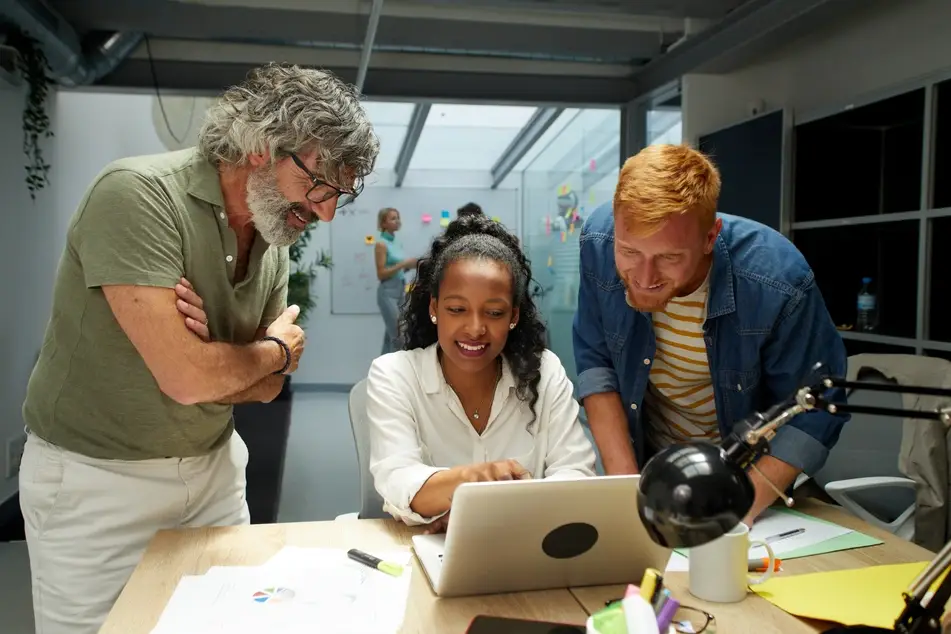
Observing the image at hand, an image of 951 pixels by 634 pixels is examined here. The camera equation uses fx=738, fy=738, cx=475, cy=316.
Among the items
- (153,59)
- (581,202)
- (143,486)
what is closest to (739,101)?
(581,202)

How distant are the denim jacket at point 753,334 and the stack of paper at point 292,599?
73 cm

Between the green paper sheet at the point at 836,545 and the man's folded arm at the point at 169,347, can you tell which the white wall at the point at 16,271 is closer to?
the man's folded arm at the point at 169,347

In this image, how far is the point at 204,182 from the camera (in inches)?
58.5

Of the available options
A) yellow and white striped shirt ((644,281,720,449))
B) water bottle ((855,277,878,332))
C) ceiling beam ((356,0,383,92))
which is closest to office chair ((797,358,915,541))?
water bottle ((855,277,878,332))

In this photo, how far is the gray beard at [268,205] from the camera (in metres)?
1.50

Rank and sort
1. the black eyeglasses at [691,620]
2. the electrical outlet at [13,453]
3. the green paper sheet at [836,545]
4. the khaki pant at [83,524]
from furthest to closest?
1. the electrical outlet at [13,453]
2. the khaki pant at [83,524]
3. the green paper sheet at [836,545]
4. the black eyeglasses at [691,620]

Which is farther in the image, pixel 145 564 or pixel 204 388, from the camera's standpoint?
pixel 204 388

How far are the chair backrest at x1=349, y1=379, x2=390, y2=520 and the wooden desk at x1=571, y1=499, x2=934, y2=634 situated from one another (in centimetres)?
74

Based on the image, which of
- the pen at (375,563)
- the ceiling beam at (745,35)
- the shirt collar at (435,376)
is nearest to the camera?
the pen at (375,563)

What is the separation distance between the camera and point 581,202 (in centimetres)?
492

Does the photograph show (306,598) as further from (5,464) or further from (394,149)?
(394,149)

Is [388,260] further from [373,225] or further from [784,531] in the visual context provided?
[784,531]

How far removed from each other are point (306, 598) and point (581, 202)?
409 centimetres

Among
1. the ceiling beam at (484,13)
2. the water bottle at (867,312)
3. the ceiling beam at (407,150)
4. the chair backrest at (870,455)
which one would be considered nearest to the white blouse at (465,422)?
the chair backrest at (870,455)
